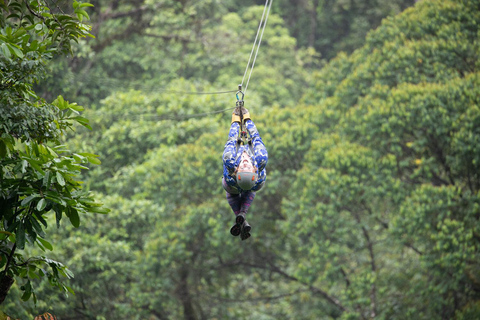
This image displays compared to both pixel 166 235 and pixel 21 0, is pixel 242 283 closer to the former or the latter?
pixel 166 235

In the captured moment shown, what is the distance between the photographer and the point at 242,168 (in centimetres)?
527

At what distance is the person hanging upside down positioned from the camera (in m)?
5.29

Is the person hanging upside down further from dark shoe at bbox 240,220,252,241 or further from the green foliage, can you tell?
the green foliage

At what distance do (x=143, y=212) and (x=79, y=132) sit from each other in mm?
4036

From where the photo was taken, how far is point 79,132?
14539mm

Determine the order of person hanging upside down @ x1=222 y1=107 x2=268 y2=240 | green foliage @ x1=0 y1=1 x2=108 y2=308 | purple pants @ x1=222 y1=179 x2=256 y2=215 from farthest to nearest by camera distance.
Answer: purple pants @ x1=222 y1=179 x2=256 y2=215 → person hanging upside down @ x1=222 y1=107 x2=268 y2=240 → green foliage @ x1=0 y1=1 x2=108 y2=308

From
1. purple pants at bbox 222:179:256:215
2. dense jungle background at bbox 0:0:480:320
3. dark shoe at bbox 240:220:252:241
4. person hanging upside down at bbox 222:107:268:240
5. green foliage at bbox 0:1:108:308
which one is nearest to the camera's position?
green foliage at bbox 0:1:108:308

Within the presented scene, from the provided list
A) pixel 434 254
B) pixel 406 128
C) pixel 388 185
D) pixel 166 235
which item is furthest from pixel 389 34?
pixel 166 235

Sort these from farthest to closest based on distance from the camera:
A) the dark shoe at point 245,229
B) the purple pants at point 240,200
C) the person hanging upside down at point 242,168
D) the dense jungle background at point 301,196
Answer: the dense jungle background at point 301,196, the purple pants at point 240,200, the dark shoe at point 245,229, the person hanging upside down at point 242,168

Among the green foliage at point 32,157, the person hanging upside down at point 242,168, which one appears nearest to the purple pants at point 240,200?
the person hanging upside down at point 242,168

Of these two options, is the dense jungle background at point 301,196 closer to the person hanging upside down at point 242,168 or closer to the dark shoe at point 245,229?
the person hanging upside down at point 242,168

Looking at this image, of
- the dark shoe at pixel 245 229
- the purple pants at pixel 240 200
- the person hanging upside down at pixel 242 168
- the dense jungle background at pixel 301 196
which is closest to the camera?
the person hanging upside down at pixel 242 168

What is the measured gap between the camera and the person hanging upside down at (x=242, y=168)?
529 cm

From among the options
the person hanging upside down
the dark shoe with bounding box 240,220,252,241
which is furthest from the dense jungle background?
the dark shoe with bounding box 240,220,252,241
